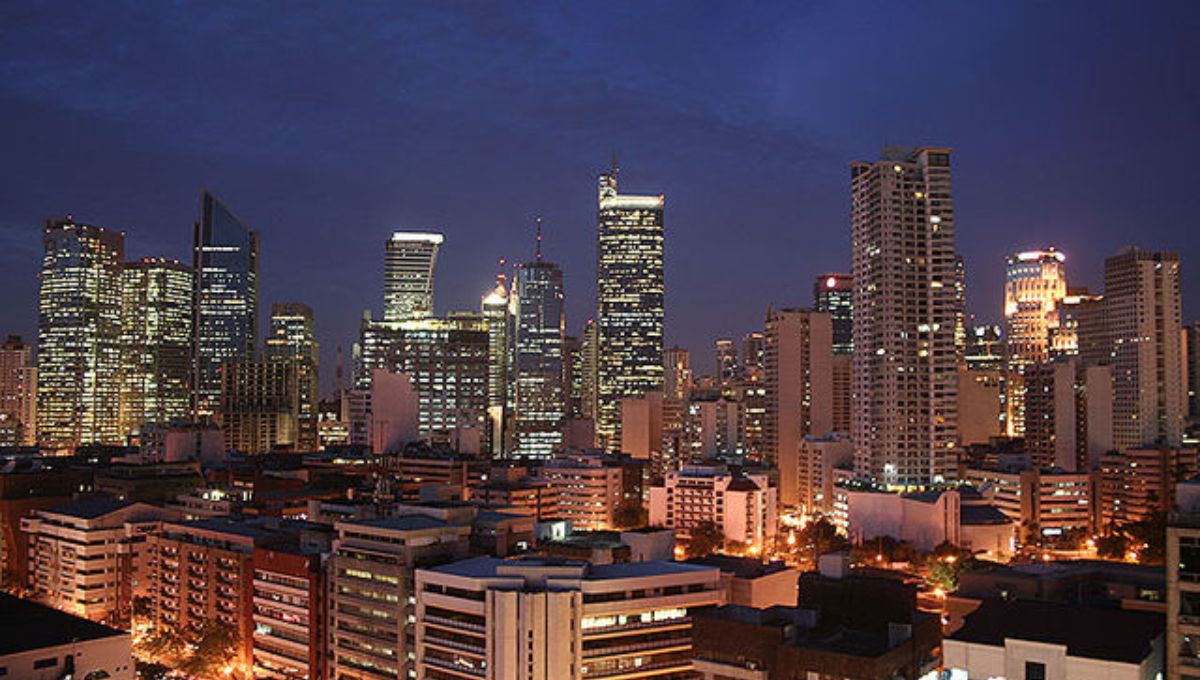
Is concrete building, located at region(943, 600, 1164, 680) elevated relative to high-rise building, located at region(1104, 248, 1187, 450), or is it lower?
lower

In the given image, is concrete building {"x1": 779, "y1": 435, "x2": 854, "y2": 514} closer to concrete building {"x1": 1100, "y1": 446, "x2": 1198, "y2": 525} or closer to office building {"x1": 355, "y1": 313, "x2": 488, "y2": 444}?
concrete building {"x1": 1100, "y1": 446, "x2": 1198, "y2": 525}

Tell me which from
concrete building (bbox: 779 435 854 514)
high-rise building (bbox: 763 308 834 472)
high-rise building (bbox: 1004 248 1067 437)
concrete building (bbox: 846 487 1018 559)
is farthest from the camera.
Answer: high-rise building (bbox: 1004 248 1067 437)

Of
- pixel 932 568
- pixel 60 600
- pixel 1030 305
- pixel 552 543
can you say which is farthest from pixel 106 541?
pixel 1030 305

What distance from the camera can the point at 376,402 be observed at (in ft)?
412

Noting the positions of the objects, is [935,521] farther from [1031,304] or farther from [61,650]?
[1031,304]

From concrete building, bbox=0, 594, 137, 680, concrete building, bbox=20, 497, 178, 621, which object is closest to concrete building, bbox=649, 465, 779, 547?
concrete building, bbox=20, 497, 178, 621

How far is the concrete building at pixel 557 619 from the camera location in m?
43.5

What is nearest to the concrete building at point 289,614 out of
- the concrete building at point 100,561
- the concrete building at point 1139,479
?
the concrete building at point 100,561

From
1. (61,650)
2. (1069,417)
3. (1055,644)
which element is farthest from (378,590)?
(1069,417)

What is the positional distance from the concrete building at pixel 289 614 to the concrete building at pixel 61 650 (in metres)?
13.5

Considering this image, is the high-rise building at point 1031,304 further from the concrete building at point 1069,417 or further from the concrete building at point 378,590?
the concrete building at point 378,590

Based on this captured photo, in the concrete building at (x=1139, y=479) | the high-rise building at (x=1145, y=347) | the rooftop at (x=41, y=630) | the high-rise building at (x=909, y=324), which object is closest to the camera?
the rooftop at (x=41, y=630)

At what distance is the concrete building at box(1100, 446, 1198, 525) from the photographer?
305 feet

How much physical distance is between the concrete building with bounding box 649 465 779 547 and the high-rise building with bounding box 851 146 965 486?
10.3m
